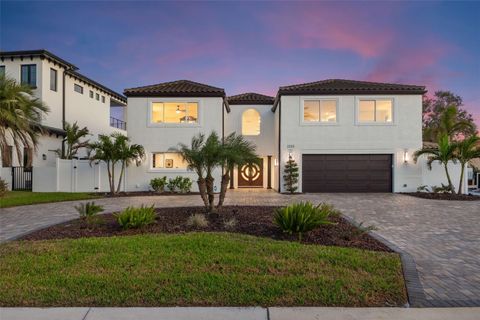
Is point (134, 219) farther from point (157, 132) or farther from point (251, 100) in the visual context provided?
point (251, 100)

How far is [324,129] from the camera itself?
17.9 meters

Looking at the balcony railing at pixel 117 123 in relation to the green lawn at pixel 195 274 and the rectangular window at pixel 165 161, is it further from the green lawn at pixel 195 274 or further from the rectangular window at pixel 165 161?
the green lawn at pixel 195 274

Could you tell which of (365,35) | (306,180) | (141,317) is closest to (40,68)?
(306,180)

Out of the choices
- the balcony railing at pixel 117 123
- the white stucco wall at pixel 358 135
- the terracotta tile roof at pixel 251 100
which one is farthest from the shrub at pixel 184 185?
the balcony railing at pixel 117 123

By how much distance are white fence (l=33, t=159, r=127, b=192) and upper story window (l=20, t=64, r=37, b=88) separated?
668 centimetres

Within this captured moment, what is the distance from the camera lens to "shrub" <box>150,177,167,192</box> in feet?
56.7

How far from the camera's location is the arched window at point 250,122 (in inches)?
859

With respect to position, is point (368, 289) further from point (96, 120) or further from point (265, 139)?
point (96, 120)

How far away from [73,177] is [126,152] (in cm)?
428

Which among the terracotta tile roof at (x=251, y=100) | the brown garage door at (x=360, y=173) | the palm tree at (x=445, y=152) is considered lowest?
the brown garage door at (x=360, y=173)

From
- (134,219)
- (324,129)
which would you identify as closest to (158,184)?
(324,129)

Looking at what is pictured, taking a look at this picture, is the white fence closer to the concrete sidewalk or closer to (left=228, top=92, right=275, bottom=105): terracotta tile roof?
(left=228, top=92, right=275, bottom=105): terracotta tile roof

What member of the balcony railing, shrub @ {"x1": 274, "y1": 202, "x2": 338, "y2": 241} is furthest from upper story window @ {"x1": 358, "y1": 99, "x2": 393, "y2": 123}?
the balcony railing

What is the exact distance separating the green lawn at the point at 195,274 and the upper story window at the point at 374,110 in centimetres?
1405
